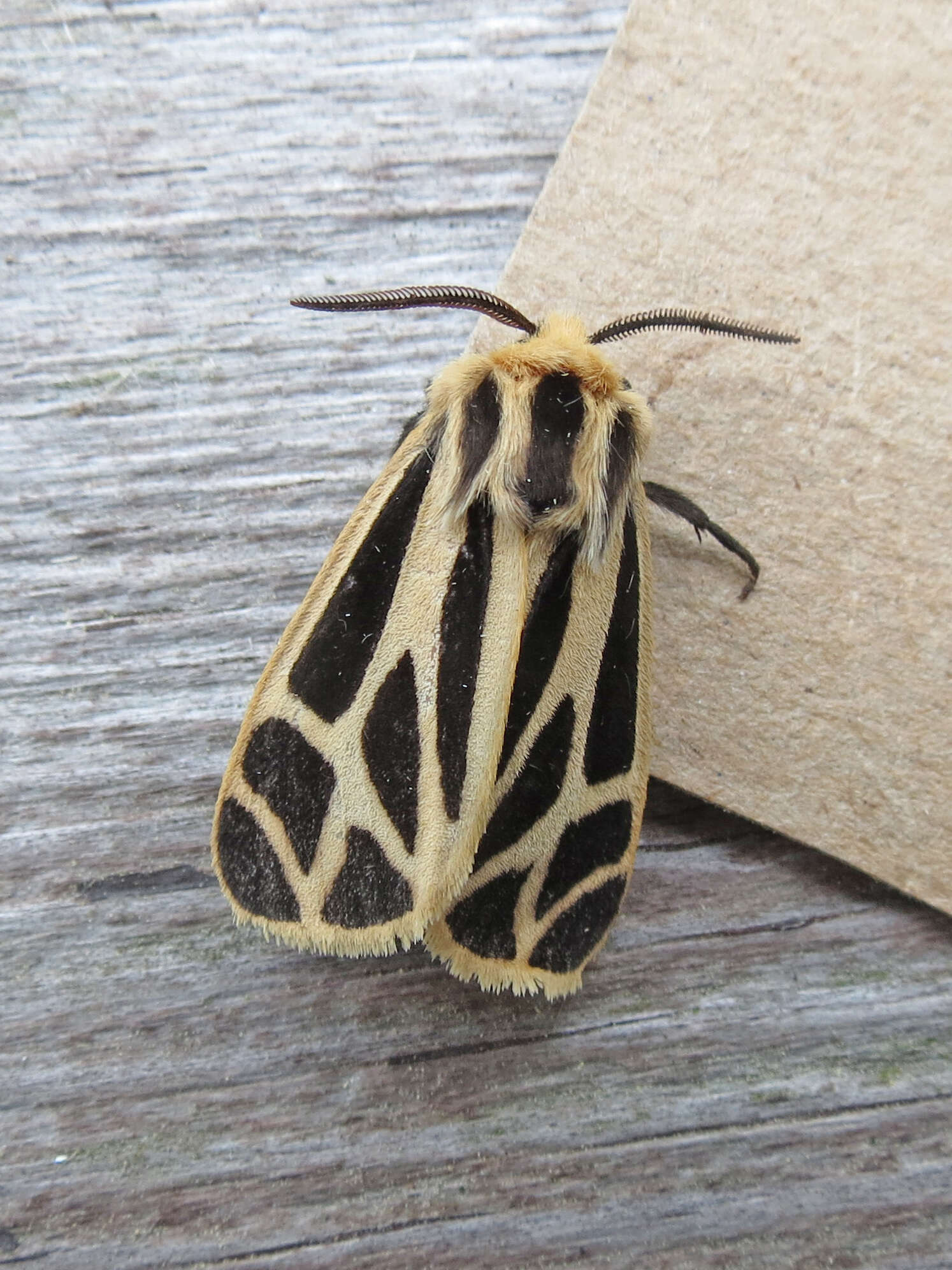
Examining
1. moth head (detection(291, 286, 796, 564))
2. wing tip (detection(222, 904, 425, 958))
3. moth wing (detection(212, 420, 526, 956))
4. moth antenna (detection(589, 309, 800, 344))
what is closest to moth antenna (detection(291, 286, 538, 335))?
moth head (detection(291, 286, 796, 564))

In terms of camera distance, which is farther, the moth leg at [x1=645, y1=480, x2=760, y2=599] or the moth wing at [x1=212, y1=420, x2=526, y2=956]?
the moth leg at [x1=645, y1=480, x2=760, y2=599]

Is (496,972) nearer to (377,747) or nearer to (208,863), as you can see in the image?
(377,747)

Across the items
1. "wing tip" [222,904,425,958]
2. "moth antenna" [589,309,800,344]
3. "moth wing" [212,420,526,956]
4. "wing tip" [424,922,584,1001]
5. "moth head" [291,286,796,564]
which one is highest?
"moth antenna" [589,309,800,344]

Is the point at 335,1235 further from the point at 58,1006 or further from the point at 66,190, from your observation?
the point at 66,190

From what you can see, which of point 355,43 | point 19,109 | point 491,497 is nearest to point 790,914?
point 491,497

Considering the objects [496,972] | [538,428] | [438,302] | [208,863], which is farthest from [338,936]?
[438,302]

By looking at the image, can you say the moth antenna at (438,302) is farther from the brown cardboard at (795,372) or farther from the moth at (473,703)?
the brown cardboard at (795,372)

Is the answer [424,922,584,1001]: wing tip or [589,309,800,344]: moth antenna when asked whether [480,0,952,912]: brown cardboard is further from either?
[424,922,584,1001]: wing tip
